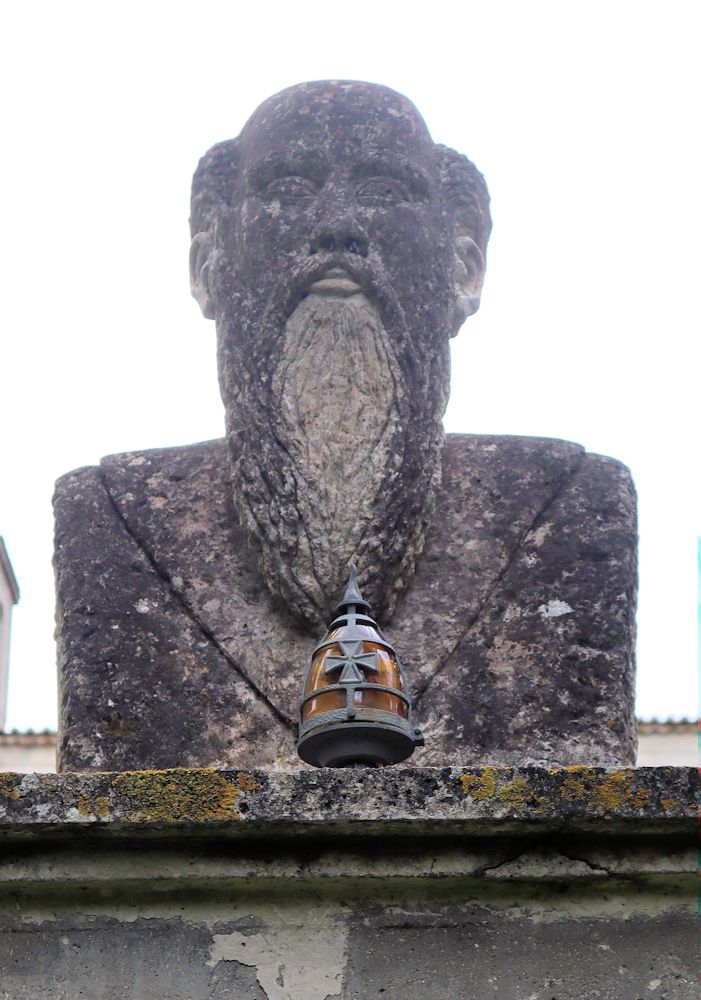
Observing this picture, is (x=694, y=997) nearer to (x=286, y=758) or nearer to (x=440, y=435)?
(x=286, y=758)

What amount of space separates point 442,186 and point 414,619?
4.61 ft

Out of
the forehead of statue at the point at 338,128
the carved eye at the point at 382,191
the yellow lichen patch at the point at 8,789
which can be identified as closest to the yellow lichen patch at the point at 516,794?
the yellow lichen patch at the point at 8,789

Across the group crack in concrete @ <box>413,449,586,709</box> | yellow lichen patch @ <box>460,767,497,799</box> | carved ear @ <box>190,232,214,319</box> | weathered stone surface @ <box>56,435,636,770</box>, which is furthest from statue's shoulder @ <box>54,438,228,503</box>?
yellow lichen patch @ <box>460,767,497,799</box>

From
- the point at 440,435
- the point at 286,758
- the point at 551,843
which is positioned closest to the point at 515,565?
the point at 440,435

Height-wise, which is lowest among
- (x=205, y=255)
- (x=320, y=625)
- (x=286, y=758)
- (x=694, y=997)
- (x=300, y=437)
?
(x=694, y=997)

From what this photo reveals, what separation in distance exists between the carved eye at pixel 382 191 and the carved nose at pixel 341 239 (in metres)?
0.13

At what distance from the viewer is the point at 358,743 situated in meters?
3.92

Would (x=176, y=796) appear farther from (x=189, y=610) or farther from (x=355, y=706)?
(x=189, y=610)

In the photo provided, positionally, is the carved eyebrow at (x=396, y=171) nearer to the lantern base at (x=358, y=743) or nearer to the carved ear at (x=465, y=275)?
the carved ear at (x=465, y=275)

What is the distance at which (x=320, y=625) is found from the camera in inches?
199

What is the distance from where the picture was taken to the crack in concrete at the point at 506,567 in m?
5.02

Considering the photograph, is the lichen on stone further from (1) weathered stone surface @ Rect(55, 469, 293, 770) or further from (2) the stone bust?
(1) weathered stone surface @ Rect(55, 469, 293, 770)

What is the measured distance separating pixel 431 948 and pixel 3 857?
31.0 inches

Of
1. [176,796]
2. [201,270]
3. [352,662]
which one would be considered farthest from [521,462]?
[176,796]
